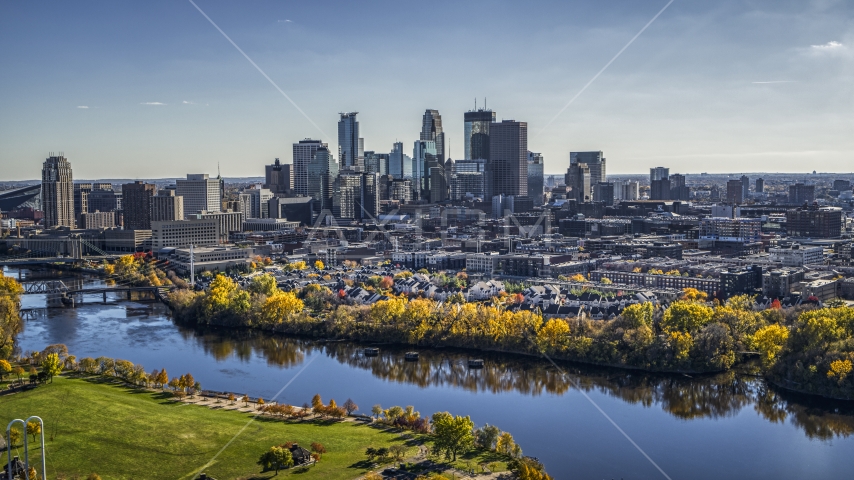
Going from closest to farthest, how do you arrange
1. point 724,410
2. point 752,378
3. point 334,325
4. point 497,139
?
point 724,410 < point 752,378 < point 334,325 < point 497,139

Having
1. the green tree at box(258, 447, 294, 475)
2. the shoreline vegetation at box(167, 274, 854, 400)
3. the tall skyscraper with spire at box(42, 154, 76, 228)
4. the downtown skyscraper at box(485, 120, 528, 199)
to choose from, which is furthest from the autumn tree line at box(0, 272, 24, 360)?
the downtown skyscraper at box(485, 120, 528, 199)

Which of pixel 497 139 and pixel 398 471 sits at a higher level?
pixel 497 139

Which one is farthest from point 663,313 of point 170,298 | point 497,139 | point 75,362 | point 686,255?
point 497,139

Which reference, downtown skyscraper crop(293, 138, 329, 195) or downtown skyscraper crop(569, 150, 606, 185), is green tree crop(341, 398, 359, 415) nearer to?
downtown skyscraper crop(293, 138, 329, 195)

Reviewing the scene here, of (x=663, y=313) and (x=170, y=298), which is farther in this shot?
(x=170, y=298)

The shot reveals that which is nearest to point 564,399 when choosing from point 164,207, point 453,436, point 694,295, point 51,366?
point 453,436

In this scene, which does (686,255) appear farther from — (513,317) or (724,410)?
(724,410)
